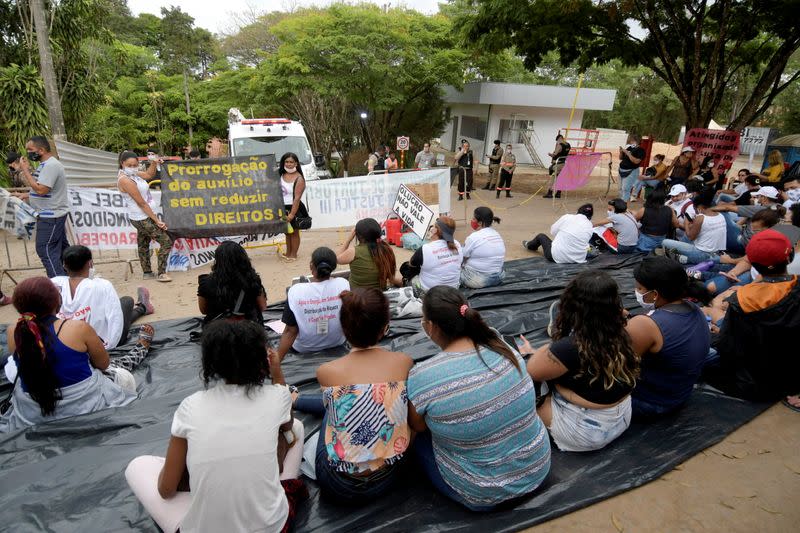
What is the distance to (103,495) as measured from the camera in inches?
108

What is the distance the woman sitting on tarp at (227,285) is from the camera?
3.85 meters

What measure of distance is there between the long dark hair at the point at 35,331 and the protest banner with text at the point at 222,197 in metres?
4.20

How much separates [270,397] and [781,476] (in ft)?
10.3

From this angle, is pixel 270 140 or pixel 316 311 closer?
pixel 316 311

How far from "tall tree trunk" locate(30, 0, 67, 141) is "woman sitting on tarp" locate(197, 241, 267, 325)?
25.2 ft

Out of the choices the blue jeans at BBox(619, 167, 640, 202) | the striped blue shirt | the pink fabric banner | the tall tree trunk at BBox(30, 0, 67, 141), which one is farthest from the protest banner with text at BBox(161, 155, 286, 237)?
the blue jeans at BBox(619, 167, 640, 202)

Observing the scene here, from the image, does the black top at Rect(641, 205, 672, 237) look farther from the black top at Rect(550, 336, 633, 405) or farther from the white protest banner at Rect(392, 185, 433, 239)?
the black top at Rect(550, 336, 633, 405)

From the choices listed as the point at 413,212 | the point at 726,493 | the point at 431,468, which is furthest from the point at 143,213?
the point at 726,493

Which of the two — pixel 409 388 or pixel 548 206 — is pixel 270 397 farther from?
pixel 548 206

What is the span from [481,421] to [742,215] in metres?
7.75

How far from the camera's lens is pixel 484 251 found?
5992 mm

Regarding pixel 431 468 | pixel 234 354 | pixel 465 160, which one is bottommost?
pixel 431 468

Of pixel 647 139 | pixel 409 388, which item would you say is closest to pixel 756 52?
pixel 647 139

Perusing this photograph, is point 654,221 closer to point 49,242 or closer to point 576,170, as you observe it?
point 576,170
